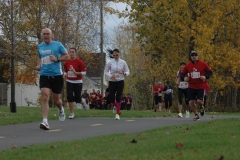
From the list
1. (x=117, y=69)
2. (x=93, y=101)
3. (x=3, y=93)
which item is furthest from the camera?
(x=3, y=93)

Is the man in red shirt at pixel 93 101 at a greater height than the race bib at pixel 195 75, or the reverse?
the race bib at pixel 195 75

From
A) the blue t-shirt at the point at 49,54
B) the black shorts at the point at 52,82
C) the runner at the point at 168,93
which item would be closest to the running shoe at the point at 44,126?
the black shorts at the point at 52,82

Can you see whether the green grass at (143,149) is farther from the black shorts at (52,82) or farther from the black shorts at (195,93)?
the black shorts at (195,93)

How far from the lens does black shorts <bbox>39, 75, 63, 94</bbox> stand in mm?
13016

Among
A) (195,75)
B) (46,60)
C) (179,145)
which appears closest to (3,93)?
(195,75)

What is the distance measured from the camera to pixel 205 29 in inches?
1219

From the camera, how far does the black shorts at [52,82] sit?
13.0m

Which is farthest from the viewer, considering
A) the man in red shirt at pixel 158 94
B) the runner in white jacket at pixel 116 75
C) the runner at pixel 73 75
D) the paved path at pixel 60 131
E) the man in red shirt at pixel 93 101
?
the man in red shirt at pixel 93 101

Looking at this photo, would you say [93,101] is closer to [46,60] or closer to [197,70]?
[197,70]

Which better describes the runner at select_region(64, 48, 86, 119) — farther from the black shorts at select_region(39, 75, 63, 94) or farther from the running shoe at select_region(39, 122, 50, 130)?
the running shoe at select_region(39, 122, 50, 130)

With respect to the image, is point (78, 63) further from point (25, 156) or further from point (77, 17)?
point (77, 17)

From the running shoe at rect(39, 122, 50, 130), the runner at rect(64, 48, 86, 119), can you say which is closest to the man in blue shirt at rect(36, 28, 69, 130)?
the running shoe at rect(39, 122, 50, 130)

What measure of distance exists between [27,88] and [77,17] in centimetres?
2063

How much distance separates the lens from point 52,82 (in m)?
13.2
